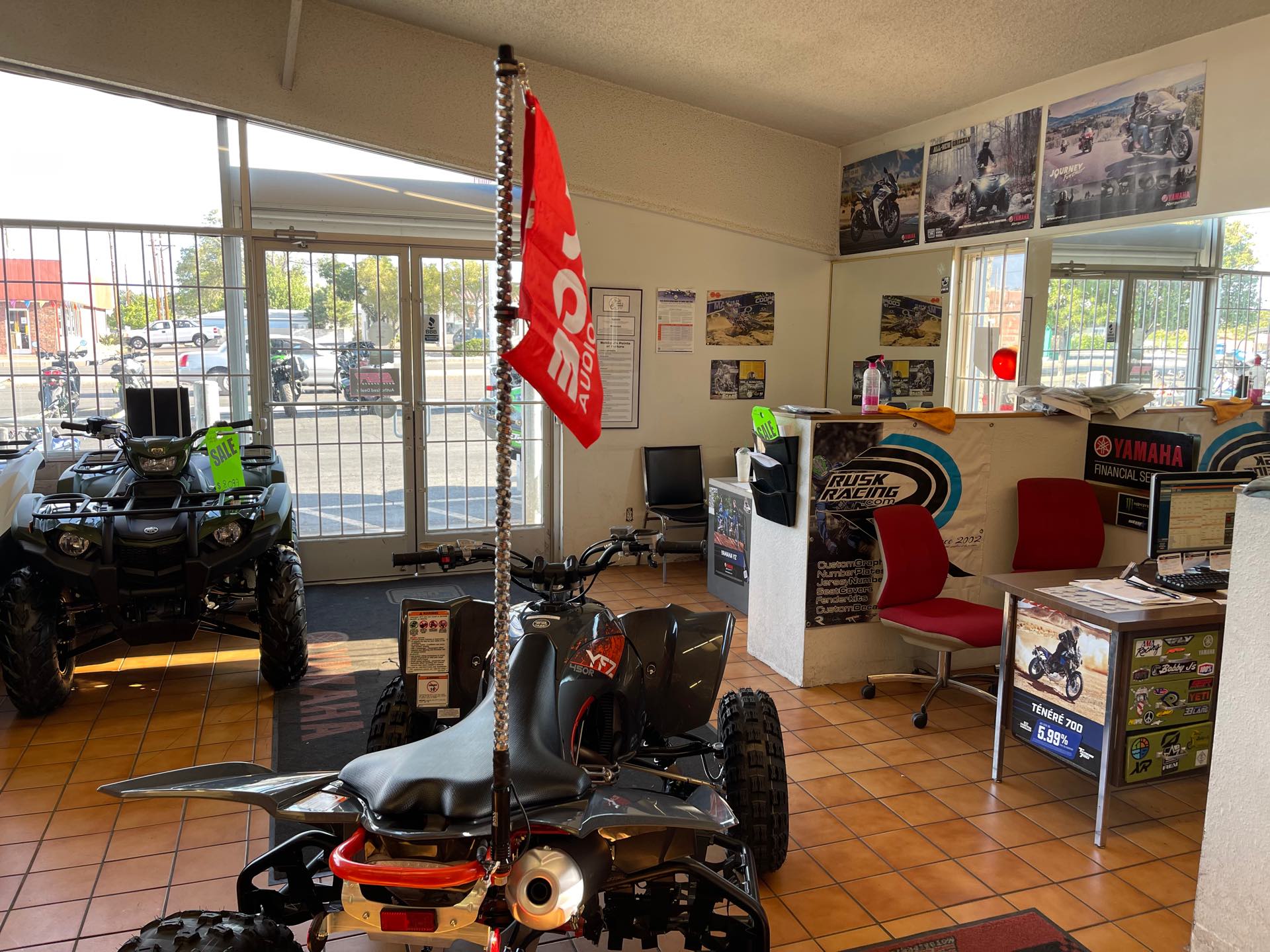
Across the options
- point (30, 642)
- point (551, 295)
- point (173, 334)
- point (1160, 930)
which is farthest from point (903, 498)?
point (173, 334)

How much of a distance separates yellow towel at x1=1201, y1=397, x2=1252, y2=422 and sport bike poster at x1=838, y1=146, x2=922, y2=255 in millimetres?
2177

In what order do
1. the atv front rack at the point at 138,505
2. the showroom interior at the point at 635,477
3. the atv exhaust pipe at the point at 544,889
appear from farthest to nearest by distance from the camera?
the atv front rack at the point at 138,505 < the showroom interior at the point at 635,477 < the atv exhaust pipe at the point at 544,889

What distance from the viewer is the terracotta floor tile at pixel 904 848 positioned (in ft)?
9.83

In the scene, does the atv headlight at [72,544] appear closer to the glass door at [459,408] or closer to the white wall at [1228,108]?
the glass door at [459,408]

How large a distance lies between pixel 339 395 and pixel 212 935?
16.0 ft

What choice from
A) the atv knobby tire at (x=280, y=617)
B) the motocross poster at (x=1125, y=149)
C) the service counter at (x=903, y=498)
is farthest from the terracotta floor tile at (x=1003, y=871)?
the motocross poster at (x=1125, y=149)

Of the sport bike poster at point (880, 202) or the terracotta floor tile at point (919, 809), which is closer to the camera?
the terracotta floor tile at point (919, 809)

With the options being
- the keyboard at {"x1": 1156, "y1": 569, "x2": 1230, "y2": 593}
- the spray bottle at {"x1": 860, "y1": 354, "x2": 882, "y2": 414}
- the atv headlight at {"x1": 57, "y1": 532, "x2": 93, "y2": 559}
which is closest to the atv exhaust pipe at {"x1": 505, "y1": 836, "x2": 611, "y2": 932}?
the keyboard at {"x1": 1156, "y1": 569, "x2": 1230, "y2": 593}

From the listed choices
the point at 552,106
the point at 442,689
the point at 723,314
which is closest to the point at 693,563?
the point at 723,314

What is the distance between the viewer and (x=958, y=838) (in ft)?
10.3

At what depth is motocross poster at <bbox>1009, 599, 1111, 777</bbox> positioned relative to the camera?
10.2 feet

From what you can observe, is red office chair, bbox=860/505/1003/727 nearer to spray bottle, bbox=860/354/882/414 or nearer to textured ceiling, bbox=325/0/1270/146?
spray bottle, bbox=860/354/882/414

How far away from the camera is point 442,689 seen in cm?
279

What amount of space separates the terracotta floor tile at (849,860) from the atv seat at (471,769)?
1.30 metres
